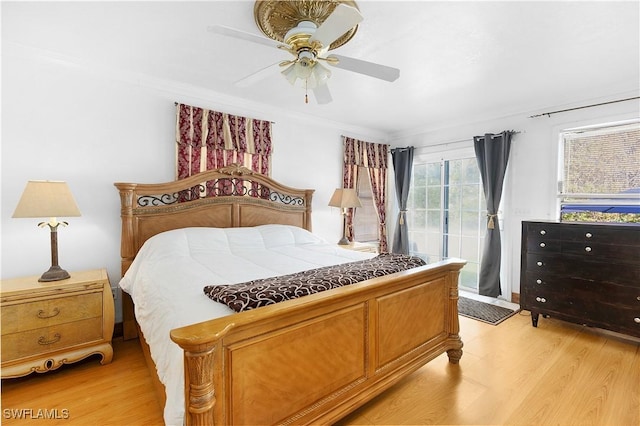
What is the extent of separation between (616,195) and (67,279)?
513 centimetres

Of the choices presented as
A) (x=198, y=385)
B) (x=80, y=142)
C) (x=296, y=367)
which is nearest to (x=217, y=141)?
(x=80, y=142)

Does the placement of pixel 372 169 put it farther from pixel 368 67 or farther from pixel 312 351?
pixel 312 351

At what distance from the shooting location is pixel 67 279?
7.71ft

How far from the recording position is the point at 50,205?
7.29 feet

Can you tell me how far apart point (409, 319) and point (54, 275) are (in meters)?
2.65

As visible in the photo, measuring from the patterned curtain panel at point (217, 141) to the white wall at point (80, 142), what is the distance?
11 centimetres

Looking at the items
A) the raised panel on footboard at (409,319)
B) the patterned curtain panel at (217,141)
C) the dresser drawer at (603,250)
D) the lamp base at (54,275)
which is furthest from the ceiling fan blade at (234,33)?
the dresser drawer at (603,250)

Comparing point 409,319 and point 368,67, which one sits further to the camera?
point 409,319

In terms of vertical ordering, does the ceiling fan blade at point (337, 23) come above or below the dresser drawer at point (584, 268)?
above

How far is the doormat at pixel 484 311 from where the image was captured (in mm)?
3332

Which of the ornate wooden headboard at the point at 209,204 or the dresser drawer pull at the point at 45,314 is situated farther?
the ornate wooden headboard at the point at 209,204

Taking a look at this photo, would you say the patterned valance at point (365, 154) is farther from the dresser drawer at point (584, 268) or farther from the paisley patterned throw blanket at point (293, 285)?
the paisley patterned throw blanket at point (293, 285)

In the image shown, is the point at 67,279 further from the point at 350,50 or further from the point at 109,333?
the point at 350,50

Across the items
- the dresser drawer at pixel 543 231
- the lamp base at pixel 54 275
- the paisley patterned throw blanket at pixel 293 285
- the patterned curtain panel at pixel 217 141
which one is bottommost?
the lamp base at pixel 54 275
